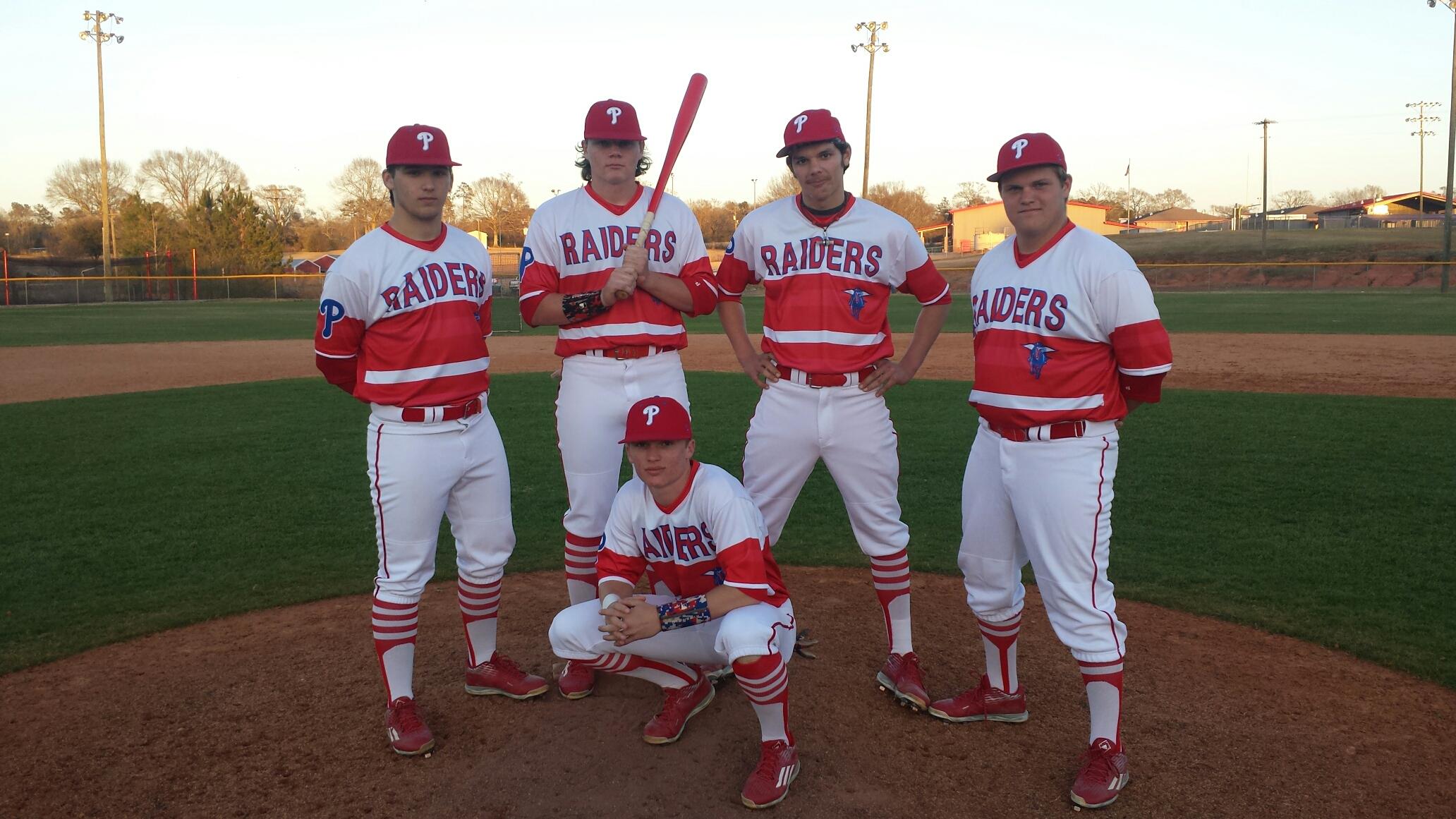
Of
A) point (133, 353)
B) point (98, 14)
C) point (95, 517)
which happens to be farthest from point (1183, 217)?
point (95, 517)

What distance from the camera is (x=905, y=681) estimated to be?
3904 mm

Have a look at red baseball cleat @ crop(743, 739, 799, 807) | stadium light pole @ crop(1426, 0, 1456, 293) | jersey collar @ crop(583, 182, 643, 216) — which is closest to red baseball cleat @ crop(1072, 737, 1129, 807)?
red baseball cleat @ crop(743, 739, 799, 807)

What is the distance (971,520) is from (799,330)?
3.43 ft

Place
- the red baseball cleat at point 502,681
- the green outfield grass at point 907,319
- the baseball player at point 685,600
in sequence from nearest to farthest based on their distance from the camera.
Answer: the baseball player at point 685,600, the red baseball cleat at point 502,681, the green outfield grass at point 907,319

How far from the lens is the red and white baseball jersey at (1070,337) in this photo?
10.4 feet

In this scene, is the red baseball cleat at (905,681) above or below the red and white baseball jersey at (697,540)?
below

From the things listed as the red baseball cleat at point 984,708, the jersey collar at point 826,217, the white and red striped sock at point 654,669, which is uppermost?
the jersey collar at point 826,217

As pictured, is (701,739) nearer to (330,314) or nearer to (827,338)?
(827,338)

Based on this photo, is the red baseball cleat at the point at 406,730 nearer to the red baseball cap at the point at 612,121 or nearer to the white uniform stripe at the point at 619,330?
the white uniform stripe at the point at 619,330

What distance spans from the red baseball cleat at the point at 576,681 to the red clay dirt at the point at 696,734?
0.08 meters

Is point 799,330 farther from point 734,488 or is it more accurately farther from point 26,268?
point 26,268

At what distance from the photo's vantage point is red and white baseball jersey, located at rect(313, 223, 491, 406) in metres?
3.58

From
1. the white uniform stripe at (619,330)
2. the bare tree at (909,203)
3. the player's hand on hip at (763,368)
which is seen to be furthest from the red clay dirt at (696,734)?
the bare tree at (909,203)

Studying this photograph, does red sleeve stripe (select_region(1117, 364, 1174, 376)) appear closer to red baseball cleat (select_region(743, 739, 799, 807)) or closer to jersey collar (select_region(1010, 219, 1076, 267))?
jersey collar (select_region(1010, 219, 1076, 267))
